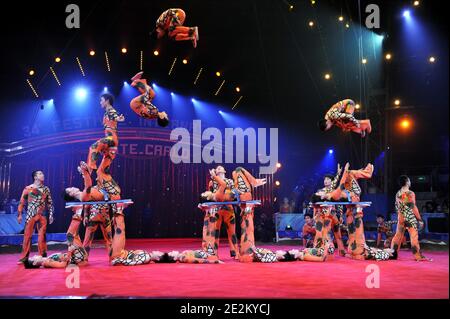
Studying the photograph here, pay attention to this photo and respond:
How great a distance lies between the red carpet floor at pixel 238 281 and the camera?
448 centimetres

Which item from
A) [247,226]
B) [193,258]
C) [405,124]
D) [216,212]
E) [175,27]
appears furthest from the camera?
[405,124]

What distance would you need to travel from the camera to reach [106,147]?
7242 mm

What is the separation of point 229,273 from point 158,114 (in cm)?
269

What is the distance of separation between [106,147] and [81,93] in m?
7.52

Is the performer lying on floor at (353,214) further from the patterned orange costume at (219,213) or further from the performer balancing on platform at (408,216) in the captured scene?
the patterned orange costume at (219,213)

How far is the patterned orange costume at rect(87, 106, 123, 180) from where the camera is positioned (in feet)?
23.4

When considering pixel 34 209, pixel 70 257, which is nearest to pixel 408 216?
pixel 70 257

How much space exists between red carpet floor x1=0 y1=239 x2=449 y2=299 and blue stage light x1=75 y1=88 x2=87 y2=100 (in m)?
7.55

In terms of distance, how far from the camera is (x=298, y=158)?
16344mm

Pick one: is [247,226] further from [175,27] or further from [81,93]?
[81,93]

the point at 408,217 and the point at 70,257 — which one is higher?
the point at 408,217

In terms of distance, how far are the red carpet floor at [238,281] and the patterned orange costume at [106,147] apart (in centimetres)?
151

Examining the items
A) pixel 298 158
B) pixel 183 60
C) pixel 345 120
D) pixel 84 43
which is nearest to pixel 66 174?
pixel 84 43

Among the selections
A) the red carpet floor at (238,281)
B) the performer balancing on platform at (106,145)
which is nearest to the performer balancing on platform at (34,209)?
the red carpet floor at (238,281)
